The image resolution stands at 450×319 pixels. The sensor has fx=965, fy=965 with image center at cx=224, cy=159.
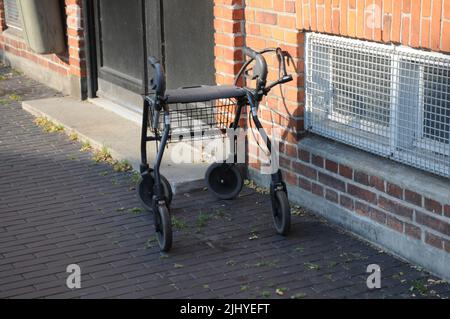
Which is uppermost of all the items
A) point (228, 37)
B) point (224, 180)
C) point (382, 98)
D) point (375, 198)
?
point (228, 37)

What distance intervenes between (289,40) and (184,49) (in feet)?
5.83

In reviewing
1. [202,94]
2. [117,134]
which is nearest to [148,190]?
[202,94]

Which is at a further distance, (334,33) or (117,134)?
(117,134)

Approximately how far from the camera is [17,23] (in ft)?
41.5

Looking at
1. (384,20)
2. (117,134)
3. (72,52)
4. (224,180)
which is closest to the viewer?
(384,20)

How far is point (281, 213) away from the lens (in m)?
6.32

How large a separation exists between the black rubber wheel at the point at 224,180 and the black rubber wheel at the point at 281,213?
772mm

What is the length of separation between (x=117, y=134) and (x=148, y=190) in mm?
2048

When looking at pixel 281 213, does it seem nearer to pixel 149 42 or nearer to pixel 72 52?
pixel 149 42

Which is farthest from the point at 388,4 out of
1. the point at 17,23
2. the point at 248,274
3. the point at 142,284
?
the point at 17,23

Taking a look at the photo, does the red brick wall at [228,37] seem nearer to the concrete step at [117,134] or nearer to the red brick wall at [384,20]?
the concrete step at [117,134]

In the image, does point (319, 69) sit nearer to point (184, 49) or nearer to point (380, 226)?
point (380, 226)

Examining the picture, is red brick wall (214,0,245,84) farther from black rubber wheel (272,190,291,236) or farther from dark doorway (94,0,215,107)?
black rubber wheel (272,190,291,236)

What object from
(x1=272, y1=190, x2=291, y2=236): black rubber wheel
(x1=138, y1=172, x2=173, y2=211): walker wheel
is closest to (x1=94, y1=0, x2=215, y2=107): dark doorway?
(x1=138, y1=172, x2=173, y2=211): walker wheel
